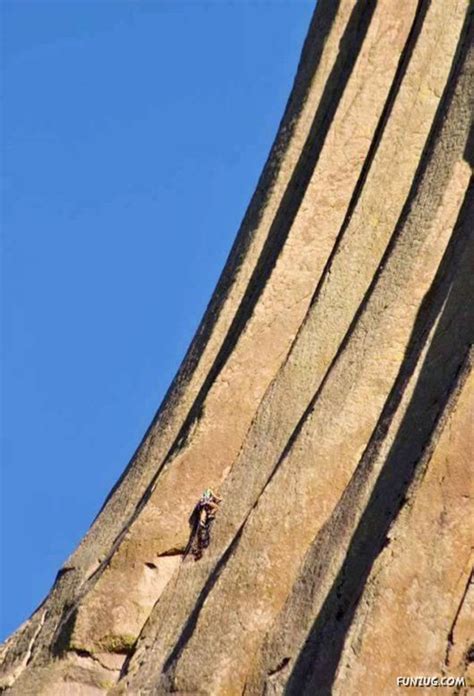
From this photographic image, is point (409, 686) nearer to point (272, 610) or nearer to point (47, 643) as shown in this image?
point (272, 610)

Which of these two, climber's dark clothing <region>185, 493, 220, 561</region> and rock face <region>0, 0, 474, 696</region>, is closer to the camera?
rock face <region>0, 0, 474, 696</region>

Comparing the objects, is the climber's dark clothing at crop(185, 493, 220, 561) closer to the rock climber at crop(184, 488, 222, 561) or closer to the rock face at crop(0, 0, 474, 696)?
the rock climber at crop(184, 488, 222, 561)

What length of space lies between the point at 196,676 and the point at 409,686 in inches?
84.8

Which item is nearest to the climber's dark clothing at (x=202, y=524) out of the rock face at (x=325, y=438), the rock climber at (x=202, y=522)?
the rock climber at (x=202, y=522)

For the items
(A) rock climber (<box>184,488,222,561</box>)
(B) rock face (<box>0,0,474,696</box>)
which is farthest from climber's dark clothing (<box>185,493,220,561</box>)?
(B) rock face (<box>0,0,474,696</box>)

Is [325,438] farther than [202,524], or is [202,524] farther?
[202,524]

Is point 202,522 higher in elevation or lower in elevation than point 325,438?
lower

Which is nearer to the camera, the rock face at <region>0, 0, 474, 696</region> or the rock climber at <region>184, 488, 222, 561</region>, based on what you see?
the rock face at <region>0, 0, 474, 696</region>

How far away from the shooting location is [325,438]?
2047cm

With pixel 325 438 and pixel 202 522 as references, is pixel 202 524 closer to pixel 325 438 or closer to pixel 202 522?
pixel 202 522

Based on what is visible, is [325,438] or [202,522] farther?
[202,522]

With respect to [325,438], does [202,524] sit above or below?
below

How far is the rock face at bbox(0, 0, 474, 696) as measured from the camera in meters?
18.5

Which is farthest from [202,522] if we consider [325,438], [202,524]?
[325,438]
